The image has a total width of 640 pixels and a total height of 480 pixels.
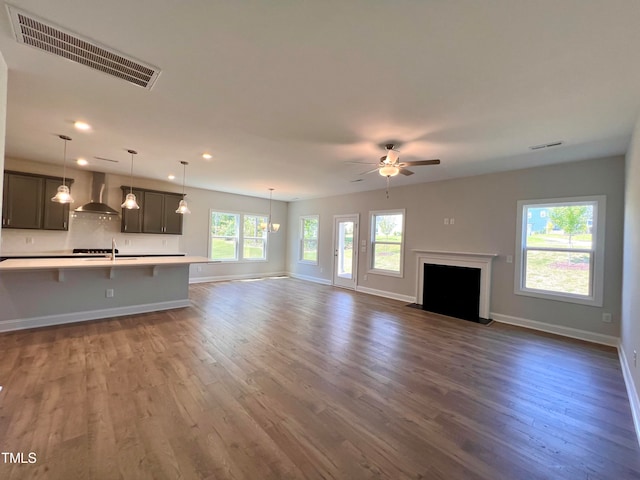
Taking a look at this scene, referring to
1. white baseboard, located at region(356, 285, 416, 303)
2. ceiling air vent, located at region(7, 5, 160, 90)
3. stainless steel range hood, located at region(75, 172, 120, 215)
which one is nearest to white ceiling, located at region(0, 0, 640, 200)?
ceiling air vent, located at region(7, 5, 160, 90)

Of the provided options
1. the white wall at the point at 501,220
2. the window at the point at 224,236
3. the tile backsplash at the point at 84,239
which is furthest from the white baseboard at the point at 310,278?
the tile backsplash at the point at 84,239

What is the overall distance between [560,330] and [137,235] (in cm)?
846

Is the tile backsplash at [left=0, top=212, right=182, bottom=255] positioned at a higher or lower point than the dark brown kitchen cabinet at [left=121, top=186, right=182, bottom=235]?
lower

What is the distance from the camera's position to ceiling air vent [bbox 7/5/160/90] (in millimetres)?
1702

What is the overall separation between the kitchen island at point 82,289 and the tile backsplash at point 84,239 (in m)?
1.66

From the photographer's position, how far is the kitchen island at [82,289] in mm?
3592

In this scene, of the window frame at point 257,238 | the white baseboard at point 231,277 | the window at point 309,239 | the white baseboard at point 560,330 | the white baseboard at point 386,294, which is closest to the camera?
the white baseboard at point 560,330

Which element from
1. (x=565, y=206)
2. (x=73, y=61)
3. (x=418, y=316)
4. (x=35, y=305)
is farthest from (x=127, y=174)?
(x=565, y=206)

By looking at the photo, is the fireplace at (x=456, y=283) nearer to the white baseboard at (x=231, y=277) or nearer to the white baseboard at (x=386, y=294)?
the white baseboard at (x=386, y=294)

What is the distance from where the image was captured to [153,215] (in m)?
6.34

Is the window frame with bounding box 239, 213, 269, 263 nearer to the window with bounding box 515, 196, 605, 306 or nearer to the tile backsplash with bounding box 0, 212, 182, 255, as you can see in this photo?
the tile backsplash with bounding box 0, 212, 182, 255

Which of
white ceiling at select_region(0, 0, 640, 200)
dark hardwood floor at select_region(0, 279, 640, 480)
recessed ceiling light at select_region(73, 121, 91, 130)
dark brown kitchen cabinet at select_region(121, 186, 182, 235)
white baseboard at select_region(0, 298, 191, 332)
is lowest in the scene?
dark hardwood floor at select_region(0, 279, 640, 480)

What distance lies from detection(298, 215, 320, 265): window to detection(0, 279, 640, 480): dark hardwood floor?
185 inches

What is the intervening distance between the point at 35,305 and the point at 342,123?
4780 millimetres
